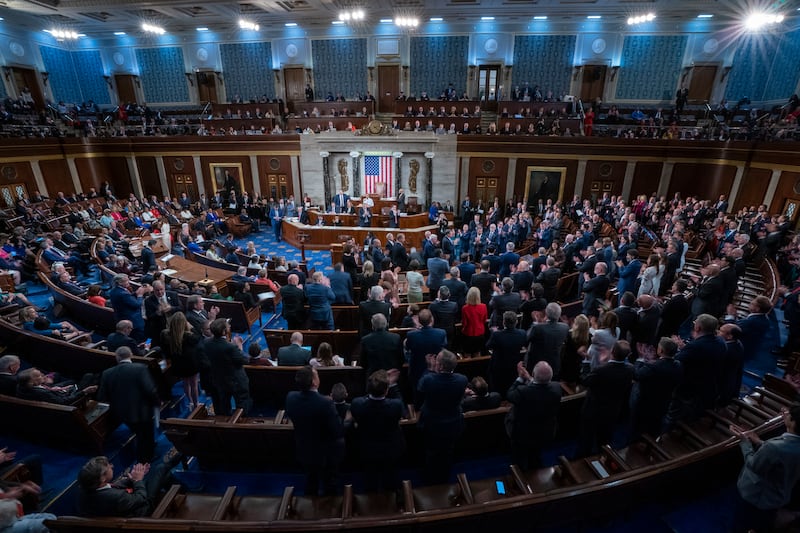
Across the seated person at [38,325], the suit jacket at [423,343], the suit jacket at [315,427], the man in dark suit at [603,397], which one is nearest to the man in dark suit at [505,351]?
the suit jacket at [423,343]

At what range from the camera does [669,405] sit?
12.2 feet

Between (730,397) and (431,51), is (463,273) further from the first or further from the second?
(431,51)

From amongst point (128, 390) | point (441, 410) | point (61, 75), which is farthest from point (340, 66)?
point (441, 410)

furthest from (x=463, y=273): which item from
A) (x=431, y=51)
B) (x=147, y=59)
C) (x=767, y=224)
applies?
(x=147, y=59)

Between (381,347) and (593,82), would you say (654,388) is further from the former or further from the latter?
(593,82)

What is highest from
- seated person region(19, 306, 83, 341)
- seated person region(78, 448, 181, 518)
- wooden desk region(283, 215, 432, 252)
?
seated person region(78, 448, 181, 518)

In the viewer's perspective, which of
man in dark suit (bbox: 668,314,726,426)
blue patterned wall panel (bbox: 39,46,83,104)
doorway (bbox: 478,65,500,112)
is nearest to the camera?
man in dark suit (bbox: 668,314,726,426)

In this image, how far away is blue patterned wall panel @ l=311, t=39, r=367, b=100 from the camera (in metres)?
19.5

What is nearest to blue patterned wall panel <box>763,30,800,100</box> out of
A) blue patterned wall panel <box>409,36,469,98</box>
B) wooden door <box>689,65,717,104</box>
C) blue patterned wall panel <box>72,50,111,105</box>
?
wooden door <box>689,65,717,104</box>

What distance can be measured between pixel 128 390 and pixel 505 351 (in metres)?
3.75

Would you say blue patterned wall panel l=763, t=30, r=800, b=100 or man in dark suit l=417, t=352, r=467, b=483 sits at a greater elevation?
blue patterned wall panel l=763, t=30, r=800, b=100

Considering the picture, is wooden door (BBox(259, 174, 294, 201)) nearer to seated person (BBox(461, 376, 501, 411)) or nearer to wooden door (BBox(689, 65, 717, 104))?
seated person (BBox(461, 376, 501, 411))

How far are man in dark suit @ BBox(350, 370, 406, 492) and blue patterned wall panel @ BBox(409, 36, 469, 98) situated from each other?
19.8m

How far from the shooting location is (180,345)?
169 inches
